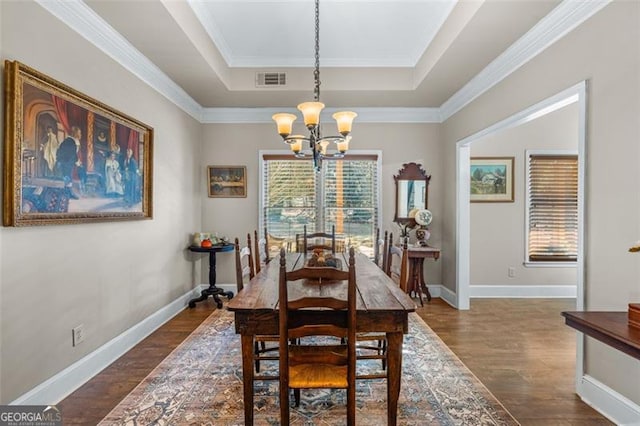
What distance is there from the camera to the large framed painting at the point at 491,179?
197 inches

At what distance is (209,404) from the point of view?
7.50 ft

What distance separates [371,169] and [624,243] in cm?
337

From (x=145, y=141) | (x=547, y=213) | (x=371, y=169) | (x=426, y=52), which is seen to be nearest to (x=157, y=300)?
(x=145, y=141)

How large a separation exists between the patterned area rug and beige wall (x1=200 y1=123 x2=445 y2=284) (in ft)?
7.47

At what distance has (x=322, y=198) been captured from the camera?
16.9ft

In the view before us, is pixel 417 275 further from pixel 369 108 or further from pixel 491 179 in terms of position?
pixel 369 108

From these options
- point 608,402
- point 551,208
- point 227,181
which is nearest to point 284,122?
point 227,181

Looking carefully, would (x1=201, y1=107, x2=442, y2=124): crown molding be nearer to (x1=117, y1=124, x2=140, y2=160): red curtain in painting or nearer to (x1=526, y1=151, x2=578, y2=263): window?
(x1=526, y1=151, x2=578, y2=263): window

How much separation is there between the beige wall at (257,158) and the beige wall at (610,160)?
2.49 meters

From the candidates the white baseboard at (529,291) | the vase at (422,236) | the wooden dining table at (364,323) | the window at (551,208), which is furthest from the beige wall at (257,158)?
the wooden dining table at (364,323)

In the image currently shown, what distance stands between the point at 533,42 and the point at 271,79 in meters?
2.73

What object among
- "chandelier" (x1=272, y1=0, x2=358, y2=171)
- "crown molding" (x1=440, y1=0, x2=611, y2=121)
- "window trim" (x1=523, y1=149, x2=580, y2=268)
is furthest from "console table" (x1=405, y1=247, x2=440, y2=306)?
"chandelier" (x1=272, y1=0, x2=358, y2=171)

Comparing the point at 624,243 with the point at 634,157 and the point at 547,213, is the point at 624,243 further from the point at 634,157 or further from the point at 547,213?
the point at 547,213

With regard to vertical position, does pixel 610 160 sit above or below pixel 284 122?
below
